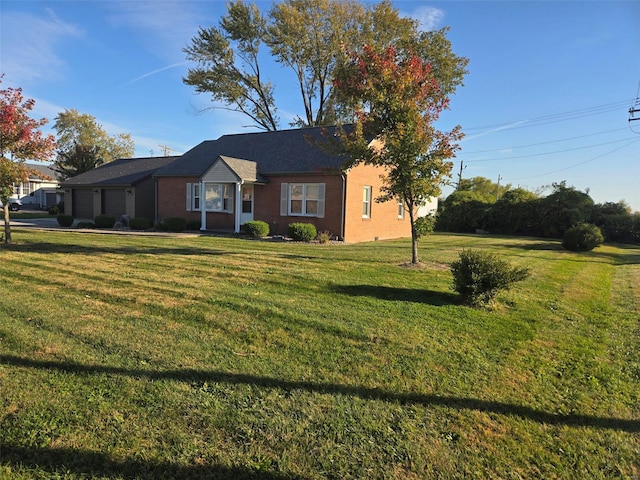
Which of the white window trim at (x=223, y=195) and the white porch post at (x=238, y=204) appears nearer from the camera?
the white porch post at (x=238, y=204)

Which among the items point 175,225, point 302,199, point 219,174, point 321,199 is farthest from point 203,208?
point 321,199

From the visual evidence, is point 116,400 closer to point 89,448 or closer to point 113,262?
point 89,448

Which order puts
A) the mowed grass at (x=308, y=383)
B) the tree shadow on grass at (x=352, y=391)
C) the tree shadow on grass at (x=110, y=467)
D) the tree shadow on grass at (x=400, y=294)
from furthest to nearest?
the tree shadow on grass at (x=400, y=294)
the tree shadow on grass at (x=352, y=391)
the mowed grass at (x=308, y=383)
the tree shadow on grass at (x=110, y=467)

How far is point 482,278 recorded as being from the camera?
646cm

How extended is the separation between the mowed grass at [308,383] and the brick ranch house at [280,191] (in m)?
11.3

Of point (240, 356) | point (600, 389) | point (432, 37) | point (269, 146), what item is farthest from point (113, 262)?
point (432, 37)

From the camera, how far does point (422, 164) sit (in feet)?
33.7

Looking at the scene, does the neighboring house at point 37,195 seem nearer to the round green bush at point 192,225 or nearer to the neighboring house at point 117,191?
the neighboring house at point 117,191

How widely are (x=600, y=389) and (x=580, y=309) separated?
11.5 ft

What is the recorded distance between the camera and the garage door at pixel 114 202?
90.7 ft

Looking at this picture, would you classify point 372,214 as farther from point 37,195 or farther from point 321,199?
point 37,195

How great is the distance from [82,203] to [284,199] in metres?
18.6

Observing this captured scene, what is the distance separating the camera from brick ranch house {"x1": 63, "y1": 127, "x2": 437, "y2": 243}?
60.6 feet

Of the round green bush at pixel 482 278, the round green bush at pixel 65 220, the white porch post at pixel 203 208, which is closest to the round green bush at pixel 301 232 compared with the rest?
the white porch post at pixel 203 208
